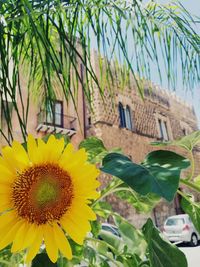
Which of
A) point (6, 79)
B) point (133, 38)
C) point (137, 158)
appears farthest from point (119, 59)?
point (137, 158)

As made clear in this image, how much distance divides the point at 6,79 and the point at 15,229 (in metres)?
0.22

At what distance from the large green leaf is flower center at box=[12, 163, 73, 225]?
0.04 m

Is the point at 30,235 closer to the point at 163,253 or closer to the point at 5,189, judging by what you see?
the point at 5,189

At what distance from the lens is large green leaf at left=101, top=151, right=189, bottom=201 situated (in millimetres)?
196

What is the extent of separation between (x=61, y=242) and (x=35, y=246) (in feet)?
0.06

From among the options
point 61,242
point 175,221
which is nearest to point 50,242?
point 61,242

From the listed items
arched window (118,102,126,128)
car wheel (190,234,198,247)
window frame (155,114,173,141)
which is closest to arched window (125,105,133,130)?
arched window (118,102,126,128)

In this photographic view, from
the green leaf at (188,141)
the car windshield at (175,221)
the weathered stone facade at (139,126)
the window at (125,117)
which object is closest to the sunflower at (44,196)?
the green leaf at (188,141)

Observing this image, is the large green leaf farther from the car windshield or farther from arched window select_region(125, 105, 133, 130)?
arched window select_region(125, 105, 133, 130)

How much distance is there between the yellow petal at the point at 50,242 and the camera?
0.22m

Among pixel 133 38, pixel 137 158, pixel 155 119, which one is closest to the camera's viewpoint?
pixel 133 38

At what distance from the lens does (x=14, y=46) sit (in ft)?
1.51

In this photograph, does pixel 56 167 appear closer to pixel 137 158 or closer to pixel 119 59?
pixel 119 59

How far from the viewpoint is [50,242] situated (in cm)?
23
